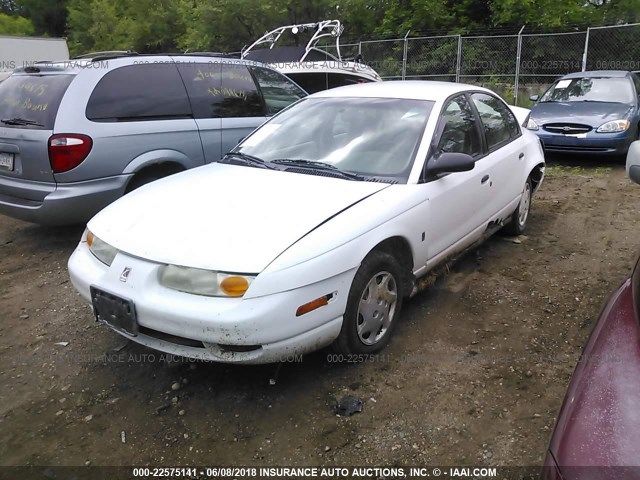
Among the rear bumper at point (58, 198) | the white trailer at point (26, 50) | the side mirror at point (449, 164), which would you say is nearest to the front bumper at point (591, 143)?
the side mirror at point (449, 164)

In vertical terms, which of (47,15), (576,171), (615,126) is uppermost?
(47,15)

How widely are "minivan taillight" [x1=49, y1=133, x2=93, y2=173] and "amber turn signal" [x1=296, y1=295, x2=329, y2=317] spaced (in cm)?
302

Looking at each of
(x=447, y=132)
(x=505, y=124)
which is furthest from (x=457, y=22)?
(x=447, y=132)

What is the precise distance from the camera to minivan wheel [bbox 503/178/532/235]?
5.16 meters

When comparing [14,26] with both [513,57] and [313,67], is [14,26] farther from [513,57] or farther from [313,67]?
[313,67]

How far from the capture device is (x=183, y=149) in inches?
209

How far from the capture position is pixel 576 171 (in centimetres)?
826

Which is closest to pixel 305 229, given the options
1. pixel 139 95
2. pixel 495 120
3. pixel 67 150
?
pixel 495 120

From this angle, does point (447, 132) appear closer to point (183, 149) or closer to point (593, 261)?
point (593, 261)

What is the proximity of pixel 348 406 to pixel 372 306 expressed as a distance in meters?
0.60

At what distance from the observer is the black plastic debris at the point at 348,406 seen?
9.12 feet

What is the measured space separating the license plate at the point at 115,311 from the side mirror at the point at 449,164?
2.02 m

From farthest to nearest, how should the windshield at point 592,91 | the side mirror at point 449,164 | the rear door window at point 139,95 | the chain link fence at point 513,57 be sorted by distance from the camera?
the chain link fence at point 513,57
the windshield at point 592,91
the rear door window at point 139,95
the side mirror at point 449,164

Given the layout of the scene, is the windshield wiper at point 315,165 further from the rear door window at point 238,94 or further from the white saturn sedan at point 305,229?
the rear door window at point 238,94
